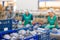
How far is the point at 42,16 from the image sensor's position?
6.88 metres

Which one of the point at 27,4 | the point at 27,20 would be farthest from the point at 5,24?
the point at 27,4

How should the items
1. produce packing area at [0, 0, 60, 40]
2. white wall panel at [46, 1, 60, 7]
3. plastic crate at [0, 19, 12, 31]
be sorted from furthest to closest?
white wall panel at [46, 1, 60, 7], plastic crate at [0, 19, 12, 31], produce packing area at [0, 0, 60, 40]

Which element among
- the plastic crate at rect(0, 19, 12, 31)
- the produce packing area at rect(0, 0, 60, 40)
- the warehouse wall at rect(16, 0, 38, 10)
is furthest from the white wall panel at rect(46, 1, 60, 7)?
the plastic crate at rect(0, 19, 12, 31)

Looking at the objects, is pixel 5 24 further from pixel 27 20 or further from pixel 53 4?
pixel 53 4

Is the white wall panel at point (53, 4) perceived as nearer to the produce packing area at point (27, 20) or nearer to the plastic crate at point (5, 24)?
the produce packing area at point (27, 20)

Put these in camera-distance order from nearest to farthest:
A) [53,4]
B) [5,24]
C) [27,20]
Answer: [5,24], [27,20], [53,4]

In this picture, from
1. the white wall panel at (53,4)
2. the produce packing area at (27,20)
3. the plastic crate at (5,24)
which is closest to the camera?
the produce packing area at (27,20)

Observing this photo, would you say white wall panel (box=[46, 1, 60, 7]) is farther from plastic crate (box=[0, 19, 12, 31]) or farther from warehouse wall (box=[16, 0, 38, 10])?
plastic crate (box=[0, 19, 12, 31])

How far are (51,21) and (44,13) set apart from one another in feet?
7.76

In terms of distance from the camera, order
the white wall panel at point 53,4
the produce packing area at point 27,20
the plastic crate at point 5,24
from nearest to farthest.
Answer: the produce packing area at point 27,20 → the plastic crate at point 5,24 → the white wall panel at point 53,4

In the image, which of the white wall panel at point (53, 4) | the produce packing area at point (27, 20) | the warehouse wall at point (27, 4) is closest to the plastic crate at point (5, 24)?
the produce packing area at point (27, 20)

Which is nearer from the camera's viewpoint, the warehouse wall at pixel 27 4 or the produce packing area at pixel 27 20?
the produce packing area at pixel 27 20

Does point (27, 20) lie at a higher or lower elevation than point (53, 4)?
lower

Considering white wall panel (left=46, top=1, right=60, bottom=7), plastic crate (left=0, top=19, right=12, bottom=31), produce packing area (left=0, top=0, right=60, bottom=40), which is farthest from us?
white wall panel (left=46, top=1, right=60, bottom=7)
